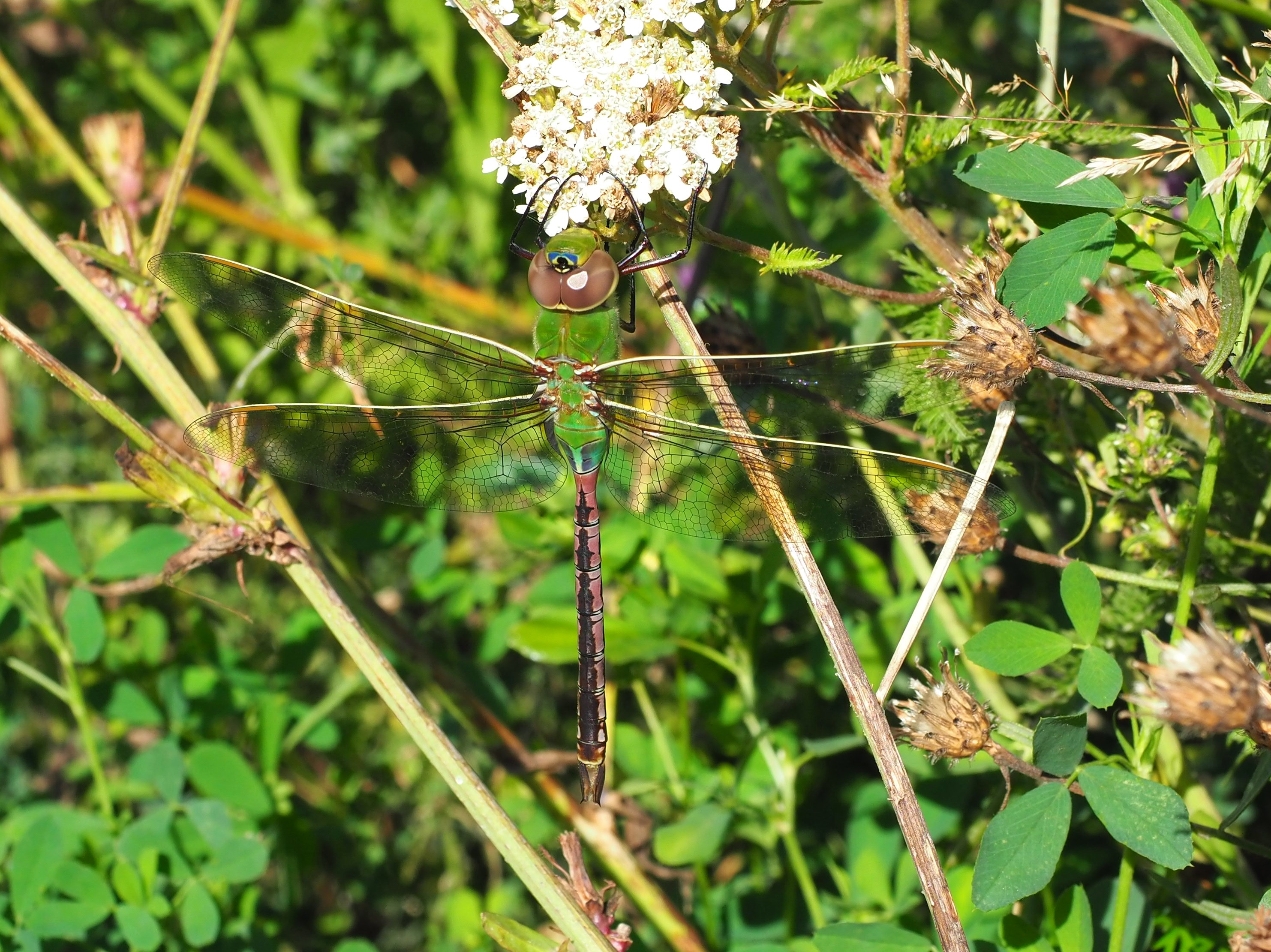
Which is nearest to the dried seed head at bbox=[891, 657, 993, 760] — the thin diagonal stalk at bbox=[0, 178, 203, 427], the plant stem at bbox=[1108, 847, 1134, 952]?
the plant stem at bbox=[1108, 847, 1134, 952]

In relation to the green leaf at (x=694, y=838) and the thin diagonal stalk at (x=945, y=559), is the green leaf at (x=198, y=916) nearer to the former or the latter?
the green leaf at (x=694, y=838)

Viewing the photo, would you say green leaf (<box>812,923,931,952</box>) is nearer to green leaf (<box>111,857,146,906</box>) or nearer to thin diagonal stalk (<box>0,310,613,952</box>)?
thin diagonal stalk (<box>0,310,613,952</box>)

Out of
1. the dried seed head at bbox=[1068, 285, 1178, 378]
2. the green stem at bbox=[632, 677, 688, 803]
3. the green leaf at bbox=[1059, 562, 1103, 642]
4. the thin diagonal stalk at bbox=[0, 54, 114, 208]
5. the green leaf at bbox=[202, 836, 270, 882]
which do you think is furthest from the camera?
the thin diagonal stalk at bbox=[0, 54, 114, 208]

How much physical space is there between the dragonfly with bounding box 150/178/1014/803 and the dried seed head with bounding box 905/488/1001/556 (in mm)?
13

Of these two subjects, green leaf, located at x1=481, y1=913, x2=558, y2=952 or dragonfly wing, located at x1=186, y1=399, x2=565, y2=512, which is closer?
green leaf, located at x1=481, y1=913, x2=558, y2=952

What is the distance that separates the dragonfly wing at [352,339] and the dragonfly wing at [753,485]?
203mm

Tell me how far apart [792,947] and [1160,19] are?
1.28m

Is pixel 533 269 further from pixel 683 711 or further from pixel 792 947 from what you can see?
pixel 792 947

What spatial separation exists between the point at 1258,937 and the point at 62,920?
1477 millimetres

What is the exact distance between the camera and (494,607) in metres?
2.21

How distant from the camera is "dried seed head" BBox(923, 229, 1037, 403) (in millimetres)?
1007

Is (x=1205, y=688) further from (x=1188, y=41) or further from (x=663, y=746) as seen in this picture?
(x=663, y=746)

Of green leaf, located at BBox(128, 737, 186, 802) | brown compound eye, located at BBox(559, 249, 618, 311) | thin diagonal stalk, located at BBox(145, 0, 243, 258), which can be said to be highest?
thin diagonal stalk, located at BBox(145, 0, 243, 258)

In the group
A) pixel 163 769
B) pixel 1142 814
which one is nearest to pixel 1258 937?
pixel 1142 814
